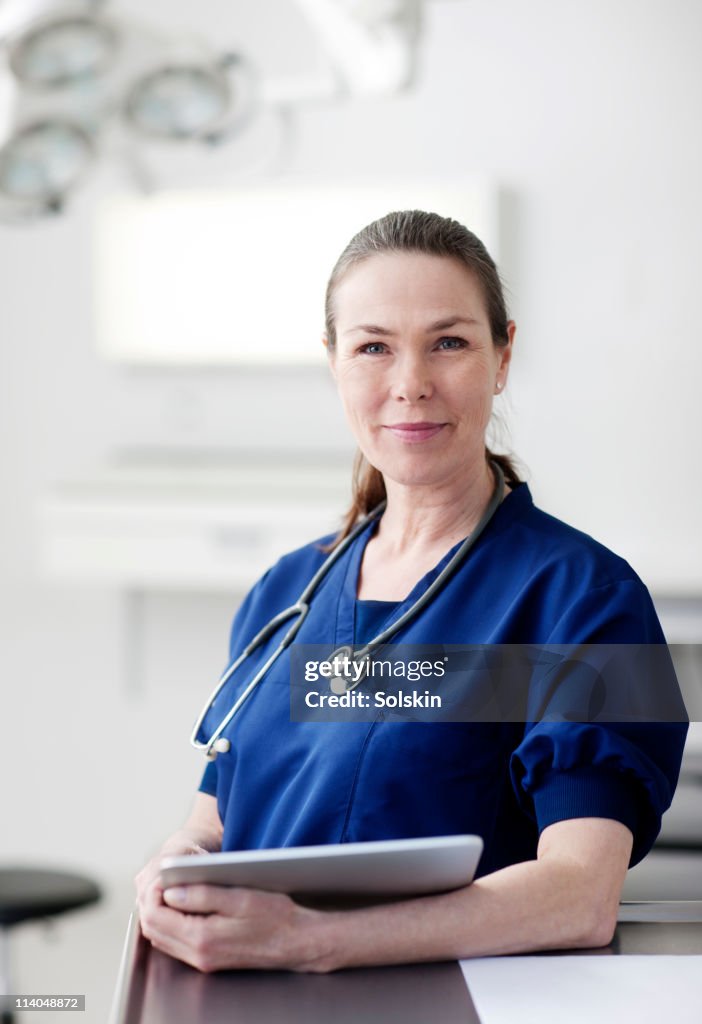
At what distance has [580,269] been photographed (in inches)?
118

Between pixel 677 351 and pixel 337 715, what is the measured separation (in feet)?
7.17

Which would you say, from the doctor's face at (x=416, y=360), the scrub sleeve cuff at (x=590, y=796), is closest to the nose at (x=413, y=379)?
the doctor's face at (x=416, y=360)

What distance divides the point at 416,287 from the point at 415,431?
4.9 inches

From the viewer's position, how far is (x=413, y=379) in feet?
3.45

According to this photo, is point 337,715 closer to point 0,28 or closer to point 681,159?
point 0,28

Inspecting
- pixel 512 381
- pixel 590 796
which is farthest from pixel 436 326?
pixel 512 381

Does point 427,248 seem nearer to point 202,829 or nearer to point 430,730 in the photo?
point 430,730

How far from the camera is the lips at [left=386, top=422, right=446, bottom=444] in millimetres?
1075

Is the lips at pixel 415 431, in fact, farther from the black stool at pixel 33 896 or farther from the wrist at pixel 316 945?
the black stool at pixel 33 896

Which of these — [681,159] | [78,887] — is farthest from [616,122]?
[78,887]

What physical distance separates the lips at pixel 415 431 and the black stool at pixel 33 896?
3.83 feet

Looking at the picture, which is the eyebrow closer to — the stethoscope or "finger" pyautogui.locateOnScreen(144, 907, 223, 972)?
the stethoscope

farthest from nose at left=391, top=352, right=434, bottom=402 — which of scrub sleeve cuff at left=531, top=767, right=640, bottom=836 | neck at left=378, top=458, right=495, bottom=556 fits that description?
scrub sleeve cuff at left=531, top=767, right=640, bottom=836

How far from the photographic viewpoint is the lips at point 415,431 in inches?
42.3
